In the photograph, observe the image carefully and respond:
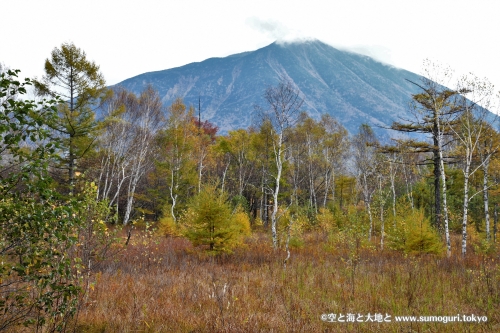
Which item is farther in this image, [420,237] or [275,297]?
[420,237]

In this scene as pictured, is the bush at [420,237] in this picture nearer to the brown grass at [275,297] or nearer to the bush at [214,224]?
the brown grass at [275,297]

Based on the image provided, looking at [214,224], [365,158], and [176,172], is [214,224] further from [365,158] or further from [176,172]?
[176,172]

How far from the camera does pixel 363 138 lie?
19.0 metres

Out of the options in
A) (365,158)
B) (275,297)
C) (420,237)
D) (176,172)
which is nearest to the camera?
(275,297)

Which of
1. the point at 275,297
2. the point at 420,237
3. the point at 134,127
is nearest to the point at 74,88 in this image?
the point at 134,127

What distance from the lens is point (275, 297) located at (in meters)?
6.27

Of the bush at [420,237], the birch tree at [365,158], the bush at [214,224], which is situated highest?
the birch tree at [365,158]

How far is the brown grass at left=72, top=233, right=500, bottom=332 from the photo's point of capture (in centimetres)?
465

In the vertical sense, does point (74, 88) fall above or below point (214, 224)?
above

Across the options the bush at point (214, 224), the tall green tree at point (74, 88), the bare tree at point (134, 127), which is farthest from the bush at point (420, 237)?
the bare tree at point (134, 127)

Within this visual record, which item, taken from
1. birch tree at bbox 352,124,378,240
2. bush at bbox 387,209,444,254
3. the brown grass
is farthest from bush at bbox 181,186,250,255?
birch tree at bbox 352,124,378,240

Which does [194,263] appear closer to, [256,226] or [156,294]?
[156,294]

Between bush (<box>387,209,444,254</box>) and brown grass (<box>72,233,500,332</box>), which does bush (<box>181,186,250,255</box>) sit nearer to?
brown grass (<box>72,233,500,332</box>)

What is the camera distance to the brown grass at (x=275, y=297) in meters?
4.65
